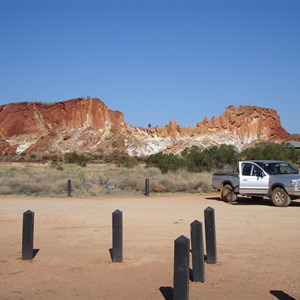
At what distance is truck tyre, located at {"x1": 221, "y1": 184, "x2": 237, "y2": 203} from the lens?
68.0 ft

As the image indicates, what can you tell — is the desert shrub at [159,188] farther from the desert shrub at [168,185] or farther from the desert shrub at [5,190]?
the desert shrub at [5,190]

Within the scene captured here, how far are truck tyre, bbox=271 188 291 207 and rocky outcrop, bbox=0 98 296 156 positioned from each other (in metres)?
82.4

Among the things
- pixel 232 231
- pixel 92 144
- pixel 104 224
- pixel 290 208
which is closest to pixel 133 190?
pixel 290 208

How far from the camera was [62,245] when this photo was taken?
10711 mm

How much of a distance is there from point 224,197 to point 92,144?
8415cm

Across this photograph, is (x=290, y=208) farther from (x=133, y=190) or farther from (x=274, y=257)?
(x=133, y=190)

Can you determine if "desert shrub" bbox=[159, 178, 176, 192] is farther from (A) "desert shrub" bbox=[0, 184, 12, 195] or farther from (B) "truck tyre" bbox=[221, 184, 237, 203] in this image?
A: (A) "desert shrub" bbox=[0, 184, 12, 195]

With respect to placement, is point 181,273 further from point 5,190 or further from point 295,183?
point 5,190

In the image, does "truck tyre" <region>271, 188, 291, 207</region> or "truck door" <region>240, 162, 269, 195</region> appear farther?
"truck door" <region>240, 162, 269, 195</region>

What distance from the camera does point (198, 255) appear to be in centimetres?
→ 764

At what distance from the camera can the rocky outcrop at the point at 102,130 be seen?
103688 mm

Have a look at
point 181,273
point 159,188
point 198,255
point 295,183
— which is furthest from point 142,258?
point 159,188

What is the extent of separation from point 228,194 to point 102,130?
88433 mm

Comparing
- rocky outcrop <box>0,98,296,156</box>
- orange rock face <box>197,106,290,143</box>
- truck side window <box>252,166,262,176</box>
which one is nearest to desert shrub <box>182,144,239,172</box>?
truck side window <box>252,166,262,176</box>
